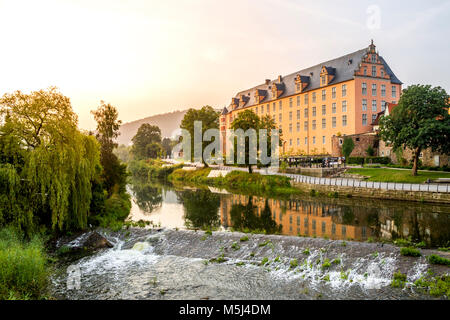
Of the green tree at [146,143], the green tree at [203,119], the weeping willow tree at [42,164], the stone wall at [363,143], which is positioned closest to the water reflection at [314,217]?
the weeping willow tree at [42,164]

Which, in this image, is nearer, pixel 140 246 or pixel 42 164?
pixel 42 164

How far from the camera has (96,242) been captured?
15.6 m

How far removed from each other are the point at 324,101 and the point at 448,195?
33.7 meters

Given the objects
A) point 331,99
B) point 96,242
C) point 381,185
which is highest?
point 331,99

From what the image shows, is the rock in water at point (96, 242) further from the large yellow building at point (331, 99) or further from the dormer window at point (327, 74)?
the dormer window at point (327, 74)

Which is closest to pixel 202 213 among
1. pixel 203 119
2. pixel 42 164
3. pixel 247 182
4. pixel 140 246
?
pixel 140 246

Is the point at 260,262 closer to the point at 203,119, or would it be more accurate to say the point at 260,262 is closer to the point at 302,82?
the point at 203,119

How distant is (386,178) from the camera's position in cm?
3186

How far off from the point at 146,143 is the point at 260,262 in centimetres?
9600

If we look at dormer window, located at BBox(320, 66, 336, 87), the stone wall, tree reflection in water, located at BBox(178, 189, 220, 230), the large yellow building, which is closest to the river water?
tree reflection in water, located at BBox(178, 189, 220, 230)

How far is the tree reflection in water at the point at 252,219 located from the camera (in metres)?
19.4

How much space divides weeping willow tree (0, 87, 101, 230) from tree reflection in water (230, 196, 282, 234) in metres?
9.59

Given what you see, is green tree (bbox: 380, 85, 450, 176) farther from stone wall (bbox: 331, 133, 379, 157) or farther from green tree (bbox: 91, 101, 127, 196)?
green tree (bbox: 91, 101, 127, 196)

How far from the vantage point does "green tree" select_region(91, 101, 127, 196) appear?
81.8ft
